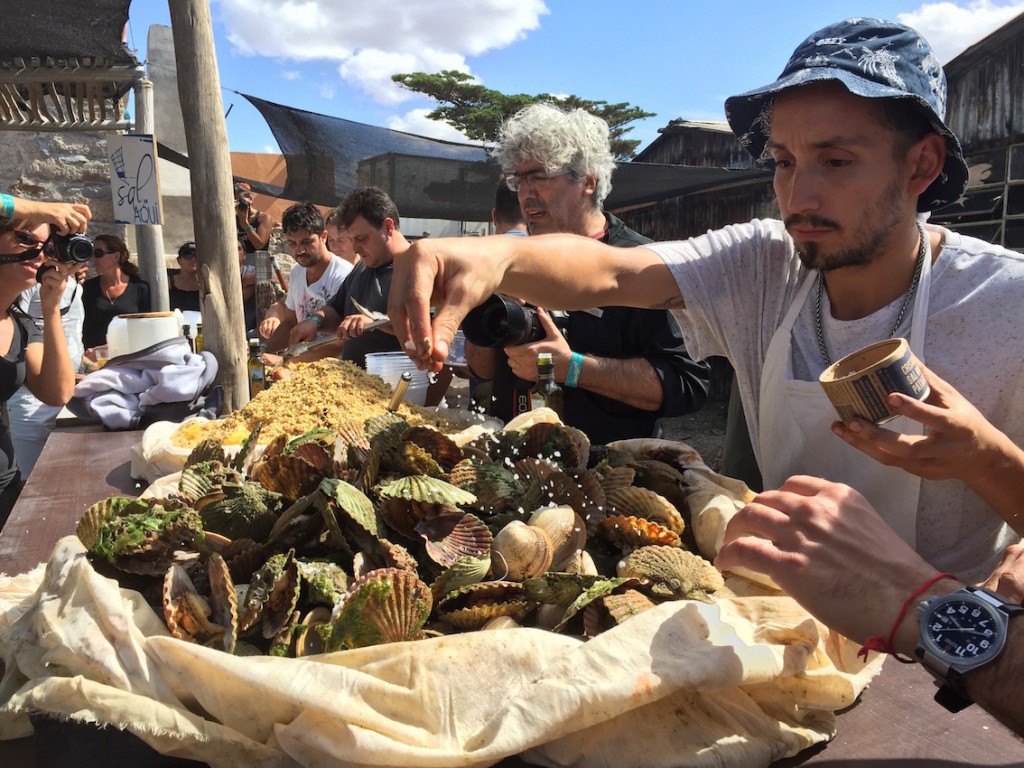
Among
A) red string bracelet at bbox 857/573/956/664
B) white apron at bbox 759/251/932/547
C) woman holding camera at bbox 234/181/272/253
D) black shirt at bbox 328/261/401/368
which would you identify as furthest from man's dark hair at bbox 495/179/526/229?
woman holding camera at bbox 234/181/272/253

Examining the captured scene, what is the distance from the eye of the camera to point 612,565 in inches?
53.0

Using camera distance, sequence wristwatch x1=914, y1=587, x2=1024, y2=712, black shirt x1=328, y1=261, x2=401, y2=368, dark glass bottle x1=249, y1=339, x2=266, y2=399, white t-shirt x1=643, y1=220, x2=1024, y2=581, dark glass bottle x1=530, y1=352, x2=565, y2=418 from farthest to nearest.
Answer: black shirt x1=328, y1=261, x2=401, y2=368 < dark glass bottle x1=249, y1=339, x2=266, y2=399 < dark glass bottle x1=530, y1=352, x2=565, y2=418 < white t-shirt x1=643, y1=220, x2=1024, y2=581 < wristwatch x1=914, y1=587, x2=1024, y2=712

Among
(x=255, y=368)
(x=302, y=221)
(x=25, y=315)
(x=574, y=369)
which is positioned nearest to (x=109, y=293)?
(x=302, y=221)

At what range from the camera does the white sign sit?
3.96 m

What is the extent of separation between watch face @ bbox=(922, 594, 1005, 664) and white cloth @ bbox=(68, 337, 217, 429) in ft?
9.60

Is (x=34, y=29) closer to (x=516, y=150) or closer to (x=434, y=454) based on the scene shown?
(x=516, y=150)

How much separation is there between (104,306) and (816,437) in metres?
5.49

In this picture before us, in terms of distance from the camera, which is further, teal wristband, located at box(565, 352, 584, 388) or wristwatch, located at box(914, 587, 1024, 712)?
teal wristband, located at box(565, 352, 584, 388)

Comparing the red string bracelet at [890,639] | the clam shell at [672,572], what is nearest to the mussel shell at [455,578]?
the clam shell at [672,572]

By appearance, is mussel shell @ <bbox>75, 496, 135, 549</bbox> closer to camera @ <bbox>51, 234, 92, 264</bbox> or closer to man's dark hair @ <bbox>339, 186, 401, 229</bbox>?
camera @ <bbox>51, 234, 92, 264</bbox>

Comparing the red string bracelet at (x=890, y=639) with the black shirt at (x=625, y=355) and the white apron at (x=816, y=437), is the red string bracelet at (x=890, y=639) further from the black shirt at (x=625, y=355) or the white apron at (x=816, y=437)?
the black shirt at (x=625, y=355)

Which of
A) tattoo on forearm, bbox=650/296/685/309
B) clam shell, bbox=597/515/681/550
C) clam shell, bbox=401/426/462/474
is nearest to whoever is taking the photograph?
clam shell, bbox=597/515/681/550

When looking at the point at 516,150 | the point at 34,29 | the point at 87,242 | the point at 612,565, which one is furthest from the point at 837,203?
the point at 34,29

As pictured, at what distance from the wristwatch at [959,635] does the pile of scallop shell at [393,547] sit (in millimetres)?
353
